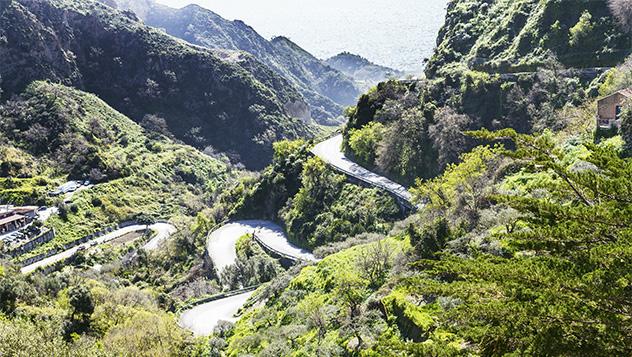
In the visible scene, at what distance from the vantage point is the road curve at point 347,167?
4840cm

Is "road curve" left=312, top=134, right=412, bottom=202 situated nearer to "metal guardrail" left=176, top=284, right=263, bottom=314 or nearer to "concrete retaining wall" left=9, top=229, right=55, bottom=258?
"metal guardrail" left=176, top=284, right=263, bottom=314

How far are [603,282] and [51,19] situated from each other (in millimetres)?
153187

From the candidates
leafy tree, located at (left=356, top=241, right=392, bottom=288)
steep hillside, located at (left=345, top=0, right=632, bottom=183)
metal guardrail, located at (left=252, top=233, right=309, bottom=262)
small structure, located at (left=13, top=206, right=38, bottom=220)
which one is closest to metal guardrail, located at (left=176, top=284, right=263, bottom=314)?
metal guardrail, located at (left=252, top=233, right=309, bottom=262)

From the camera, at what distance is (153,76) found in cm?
14888

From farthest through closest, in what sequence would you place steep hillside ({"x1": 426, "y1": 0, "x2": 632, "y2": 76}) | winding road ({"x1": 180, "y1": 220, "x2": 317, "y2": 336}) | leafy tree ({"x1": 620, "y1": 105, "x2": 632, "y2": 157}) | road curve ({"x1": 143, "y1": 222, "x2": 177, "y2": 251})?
road curve ({"x1": 143, "y1": 222, "x2": 177, "y2": 251})
steep hillside ({"x1": 426, "y1": 0, "x2": 632, "y2": 76})
winding road ({"x1": 180, "y1": 220, "x2": 317, "y2": 336})
leafy tree ({"x1": 620, "y1": 105, "x2": 632, "y2": 157})

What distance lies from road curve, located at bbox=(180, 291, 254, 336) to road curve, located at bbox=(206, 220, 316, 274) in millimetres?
7167

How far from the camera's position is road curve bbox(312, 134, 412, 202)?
4840cm

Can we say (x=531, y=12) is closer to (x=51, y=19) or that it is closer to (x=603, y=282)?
(x=603, y=282)

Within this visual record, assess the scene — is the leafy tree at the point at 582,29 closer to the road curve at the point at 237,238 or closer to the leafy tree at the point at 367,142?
the leafy tree at the point at 367,142

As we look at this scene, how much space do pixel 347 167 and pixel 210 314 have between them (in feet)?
74.2

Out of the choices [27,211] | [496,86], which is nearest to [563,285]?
[496,86]

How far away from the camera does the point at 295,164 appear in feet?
209

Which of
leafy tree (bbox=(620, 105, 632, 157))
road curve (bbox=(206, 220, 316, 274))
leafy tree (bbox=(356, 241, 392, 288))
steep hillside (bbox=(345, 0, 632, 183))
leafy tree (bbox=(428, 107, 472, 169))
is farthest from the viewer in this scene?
road curve (bbox=(206, 220, 316, 274))

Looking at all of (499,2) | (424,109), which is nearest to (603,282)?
(424,109)
